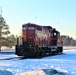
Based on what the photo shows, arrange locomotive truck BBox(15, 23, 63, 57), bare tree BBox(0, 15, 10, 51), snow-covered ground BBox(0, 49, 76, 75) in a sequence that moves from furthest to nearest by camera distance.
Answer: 1. bare tree BBox(0, 15, 10, 51)
2. locomotive truck BBox(15, 23, 63, 57)
3. snow-covered ground BBox(0, 49, 76, 75)

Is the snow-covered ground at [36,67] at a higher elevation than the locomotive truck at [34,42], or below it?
below

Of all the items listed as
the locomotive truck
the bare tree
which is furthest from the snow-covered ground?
the bare tree

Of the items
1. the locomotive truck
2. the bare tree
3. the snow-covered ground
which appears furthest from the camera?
the bare tree

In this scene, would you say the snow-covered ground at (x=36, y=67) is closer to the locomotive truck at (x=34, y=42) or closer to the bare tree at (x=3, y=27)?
the locomotive truck at (x=34, y=42)

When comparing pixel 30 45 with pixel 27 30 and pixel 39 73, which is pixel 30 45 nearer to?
pixel 27 30

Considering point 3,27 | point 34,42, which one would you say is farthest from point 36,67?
point 3,27

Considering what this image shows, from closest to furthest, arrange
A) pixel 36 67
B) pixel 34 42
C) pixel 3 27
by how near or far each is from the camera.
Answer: pixel 36 67
pixel 34 42
pixel 3 27

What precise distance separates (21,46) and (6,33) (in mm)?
26103

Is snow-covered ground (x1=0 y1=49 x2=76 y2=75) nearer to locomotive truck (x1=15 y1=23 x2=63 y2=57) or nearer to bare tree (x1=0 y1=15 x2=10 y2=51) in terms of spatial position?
locomotive truck (x1=15 y1=23 x2=63 y2=57)

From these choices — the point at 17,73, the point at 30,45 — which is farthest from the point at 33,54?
the point at 17,73

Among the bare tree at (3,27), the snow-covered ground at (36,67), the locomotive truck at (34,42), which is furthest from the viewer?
the bare tree at (3,27)

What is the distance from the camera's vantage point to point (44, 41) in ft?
115

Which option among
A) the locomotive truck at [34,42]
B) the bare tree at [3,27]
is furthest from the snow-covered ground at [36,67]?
the bare tree at [3,27]

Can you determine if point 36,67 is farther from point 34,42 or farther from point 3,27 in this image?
point 3,27
